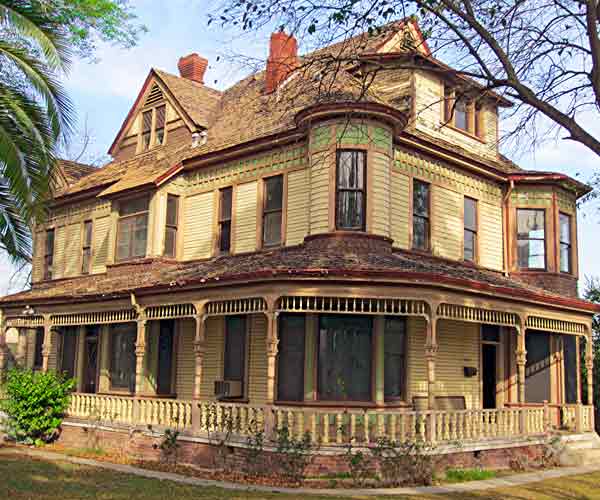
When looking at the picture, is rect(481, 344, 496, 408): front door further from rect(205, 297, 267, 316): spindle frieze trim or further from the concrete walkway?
rect(205, 297, 267, 316): spindle frieze trim

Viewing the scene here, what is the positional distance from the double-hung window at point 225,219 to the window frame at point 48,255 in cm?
884

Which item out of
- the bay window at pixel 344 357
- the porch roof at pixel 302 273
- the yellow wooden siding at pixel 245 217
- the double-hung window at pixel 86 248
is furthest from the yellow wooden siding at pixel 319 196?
the double-hung window at pixel 86 248

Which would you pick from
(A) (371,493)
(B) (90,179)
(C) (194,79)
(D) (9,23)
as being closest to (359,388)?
(A) (371,493)

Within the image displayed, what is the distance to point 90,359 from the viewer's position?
947 inches

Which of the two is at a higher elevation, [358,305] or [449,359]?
[358,305]

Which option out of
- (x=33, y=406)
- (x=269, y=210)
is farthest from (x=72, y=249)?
(x=269, y=210)

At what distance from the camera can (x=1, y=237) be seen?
16672 mm

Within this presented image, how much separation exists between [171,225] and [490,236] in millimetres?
9327

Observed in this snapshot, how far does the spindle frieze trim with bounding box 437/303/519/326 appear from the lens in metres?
16.5

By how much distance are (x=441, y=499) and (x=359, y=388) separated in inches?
182

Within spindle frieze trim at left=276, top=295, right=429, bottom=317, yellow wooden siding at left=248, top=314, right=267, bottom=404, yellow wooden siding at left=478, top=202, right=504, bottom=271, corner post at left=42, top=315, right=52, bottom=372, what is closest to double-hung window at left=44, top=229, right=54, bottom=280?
corner post at left=42, top=315, right=52, bottom=372

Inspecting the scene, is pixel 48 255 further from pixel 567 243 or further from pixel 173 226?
pixel 567 243

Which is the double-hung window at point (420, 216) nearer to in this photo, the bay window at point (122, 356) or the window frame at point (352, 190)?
the window frame at point (352, 190)

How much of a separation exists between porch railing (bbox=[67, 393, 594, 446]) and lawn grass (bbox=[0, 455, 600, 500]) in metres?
1.78
